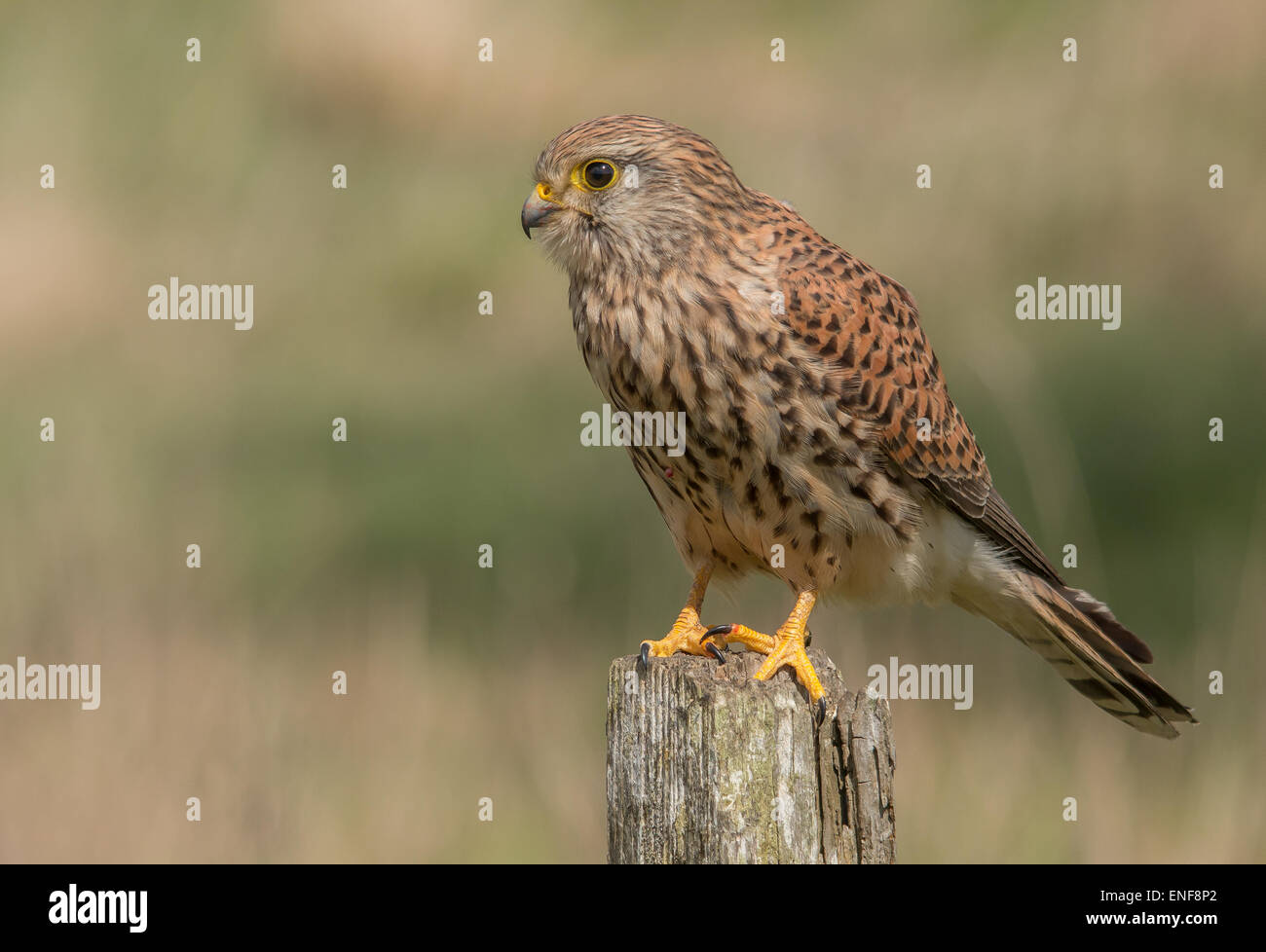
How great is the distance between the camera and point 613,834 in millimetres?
3586

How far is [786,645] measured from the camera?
4.18 m

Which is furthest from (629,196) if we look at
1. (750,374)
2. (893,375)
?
(893,375)

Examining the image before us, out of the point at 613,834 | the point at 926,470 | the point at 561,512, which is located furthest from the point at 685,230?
the point at 561,512

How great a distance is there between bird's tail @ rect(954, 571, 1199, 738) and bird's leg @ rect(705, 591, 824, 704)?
105 cm

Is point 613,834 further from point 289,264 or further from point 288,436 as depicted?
point 289,264

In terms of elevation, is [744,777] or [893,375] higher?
[893,375]

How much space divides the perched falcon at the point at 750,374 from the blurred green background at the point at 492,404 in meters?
0.51

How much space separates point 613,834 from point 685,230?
1710 millimetres

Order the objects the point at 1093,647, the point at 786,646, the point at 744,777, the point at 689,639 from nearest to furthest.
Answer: the point at 744,777, the point at 786,646, the point at 689,639, the point at 1093,647

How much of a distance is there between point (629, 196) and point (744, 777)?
1769mm

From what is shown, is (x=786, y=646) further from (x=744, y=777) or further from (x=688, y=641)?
(x=744, y=777)

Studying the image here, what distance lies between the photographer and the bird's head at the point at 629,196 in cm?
447

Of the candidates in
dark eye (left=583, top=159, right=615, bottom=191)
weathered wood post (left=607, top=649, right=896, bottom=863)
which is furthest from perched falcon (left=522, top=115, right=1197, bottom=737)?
weathered wood post (left=607, top=649, right=896, bottom=863)

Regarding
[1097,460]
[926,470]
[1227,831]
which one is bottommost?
[1227,831]
